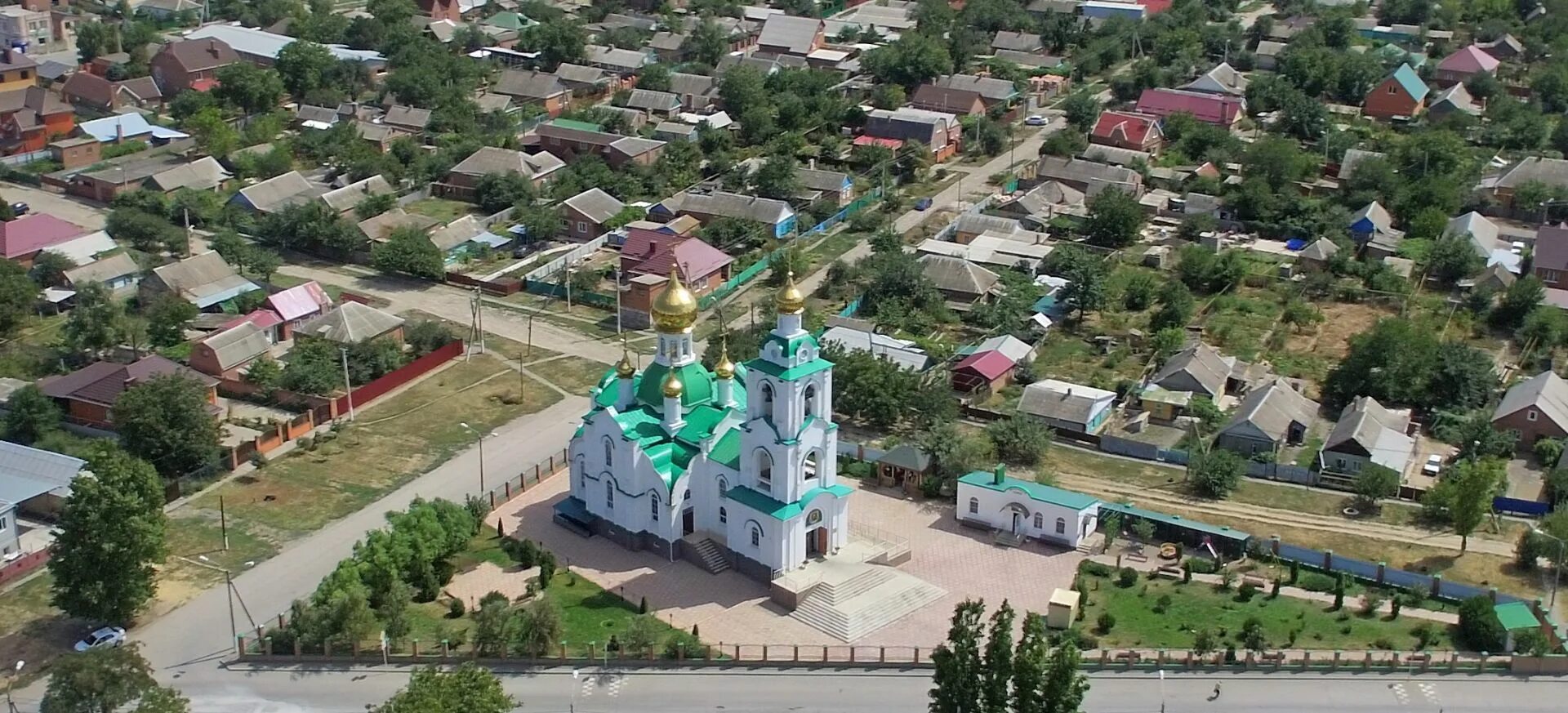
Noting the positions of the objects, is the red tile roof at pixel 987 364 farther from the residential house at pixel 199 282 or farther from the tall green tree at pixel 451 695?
the residential house at pixel 199 282

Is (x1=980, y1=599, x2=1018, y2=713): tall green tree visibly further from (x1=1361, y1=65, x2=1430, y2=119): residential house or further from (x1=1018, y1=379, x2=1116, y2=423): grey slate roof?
(x1=1361, y1=65, x2=1430, y2=119): residential house

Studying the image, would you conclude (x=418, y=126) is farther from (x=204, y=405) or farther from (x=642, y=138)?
(x=204, y=405)

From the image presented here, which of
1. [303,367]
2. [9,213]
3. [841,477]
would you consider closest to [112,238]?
[9,213]

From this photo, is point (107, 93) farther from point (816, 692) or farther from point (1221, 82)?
point (816, 692)

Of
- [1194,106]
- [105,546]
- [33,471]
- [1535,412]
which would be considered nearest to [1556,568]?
[1535,412]

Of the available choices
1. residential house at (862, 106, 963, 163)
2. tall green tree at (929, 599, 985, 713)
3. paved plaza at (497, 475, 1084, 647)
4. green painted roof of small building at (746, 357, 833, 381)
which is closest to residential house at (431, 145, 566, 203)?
residential house at (862, 106, 963, 163)
